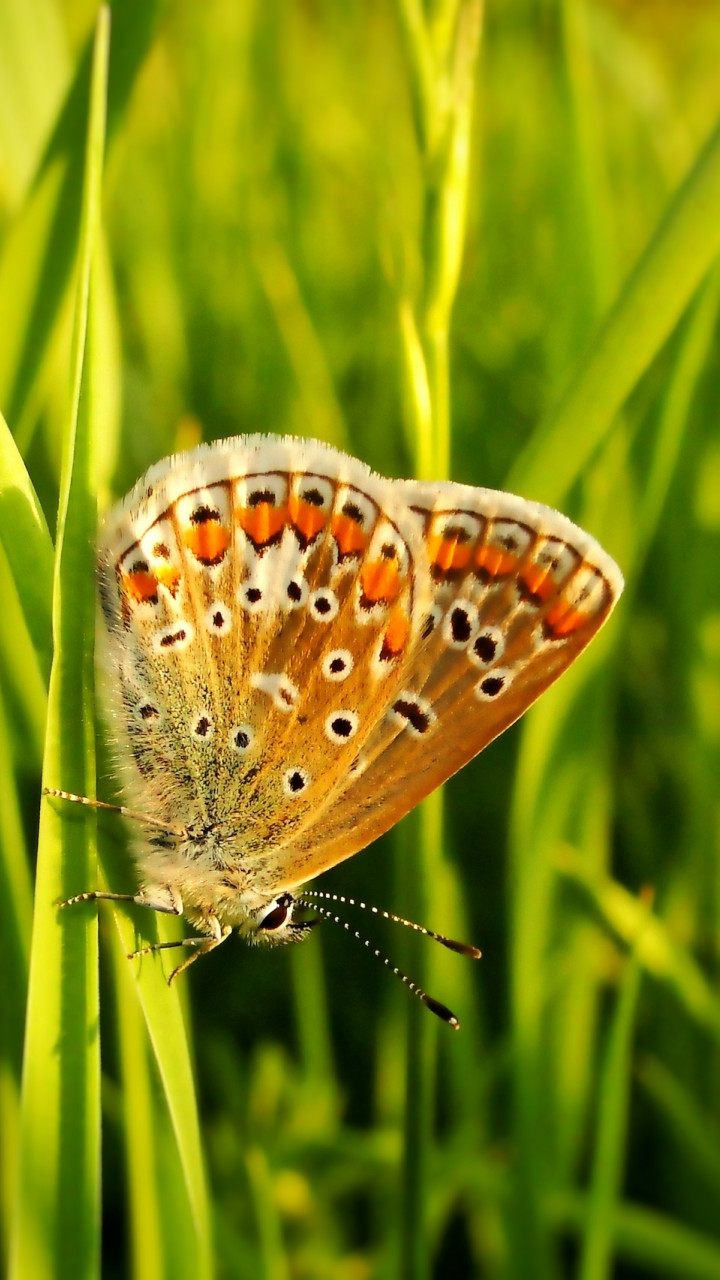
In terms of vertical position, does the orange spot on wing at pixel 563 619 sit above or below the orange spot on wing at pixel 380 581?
below

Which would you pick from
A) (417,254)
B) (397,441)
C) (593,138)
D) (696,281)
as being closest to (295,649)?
(417,254)

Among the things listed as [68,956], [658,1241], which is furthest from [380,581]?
[658,1241]

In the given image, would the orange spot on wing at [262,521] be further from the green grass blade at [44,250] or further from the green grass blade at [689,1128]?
the green grass blade at [689,1128]

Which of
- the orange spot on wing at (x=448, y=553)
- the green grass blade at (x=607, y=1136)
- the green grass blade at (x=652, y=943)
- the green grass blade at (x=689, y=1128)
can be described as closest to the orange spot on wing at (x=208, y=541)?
the orange spot on wing at (x=448, y=553)

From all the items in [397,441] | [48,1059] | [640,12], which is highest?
[640,12]

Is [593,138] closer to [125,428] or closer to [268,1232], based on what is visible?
[125,428]

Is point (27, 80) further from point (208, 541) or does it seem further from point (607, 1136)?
point (607, 1136)
